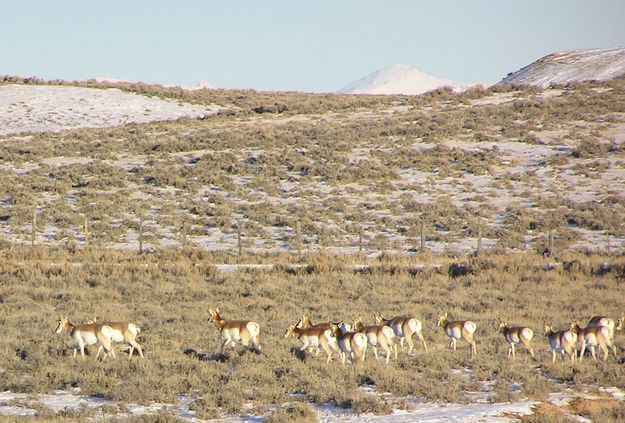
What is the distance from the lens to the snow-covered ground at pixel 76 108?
70750 mm

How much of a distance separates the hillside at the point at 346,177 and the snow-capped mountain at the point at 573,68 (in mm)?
7015

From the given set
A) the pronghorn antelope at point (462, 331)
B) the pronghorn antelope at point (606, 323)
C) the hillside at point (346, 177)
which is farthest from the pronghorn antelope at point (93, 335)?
the hillside at point (346, 177)

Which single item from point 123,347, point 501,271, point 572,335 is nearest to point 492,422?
point 572,335

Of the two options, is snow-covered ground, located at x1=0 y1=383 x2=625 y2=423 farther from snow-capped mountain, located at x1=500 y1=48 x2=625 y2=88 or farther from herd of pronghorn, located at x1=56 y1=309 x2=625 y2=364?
snow-capped mountain, located at x1=500 y1=48 x2=625 y2=88

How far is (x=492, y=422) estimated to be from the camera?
1335 centimetres

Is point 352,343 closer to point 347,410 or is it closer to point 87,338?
point 347,410

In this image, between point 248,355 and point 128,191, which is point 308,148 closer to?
point 128,191

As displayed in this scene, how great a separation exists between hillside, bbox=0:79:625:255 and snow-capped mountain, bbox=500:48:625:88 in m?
7.01

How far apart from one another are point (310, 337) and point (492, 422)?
493cm

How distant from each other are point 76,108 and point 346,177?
32.6 meters

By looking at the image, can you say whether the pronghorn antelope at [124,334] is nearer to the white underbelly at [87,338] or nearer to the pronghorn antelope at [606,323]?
the white underbelly at [87,338]

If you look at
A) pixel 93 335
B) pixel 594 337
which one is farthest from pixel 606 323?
pixel 93 335

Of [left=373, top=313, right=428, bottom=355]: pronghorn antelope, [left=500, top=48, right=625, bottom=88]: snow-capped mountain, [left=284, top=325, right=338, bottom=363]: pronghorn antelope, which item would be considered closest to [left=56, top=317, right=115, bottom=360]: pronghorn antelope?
[left=284, top=325, right=338, bottom=363]: pronghorn antelope

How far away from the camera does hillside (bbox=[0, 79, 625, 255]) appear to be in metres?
Answer: 40.5
